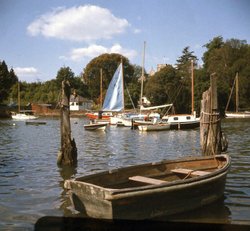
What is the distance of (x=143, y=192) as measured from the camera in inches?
356

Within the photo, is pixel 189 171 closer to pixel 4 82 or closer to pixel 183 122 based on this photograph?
pixel 183 122

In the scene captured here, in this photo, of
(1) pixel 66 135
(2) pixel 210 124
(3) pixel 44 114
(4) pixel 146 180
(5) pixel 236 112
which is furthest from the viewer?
(3) pixel 44 114

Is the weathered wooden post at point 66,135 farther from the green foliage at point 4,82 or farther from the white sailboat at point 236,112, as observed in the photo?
the green foliage at point 4,82

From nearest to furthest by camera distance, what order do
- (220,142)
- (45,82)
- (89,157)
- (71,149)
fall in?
(220,142) < (71,149) < (89,157) < (45,82)

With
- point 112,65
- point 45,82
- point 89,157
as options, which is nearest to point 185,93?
point 112,65

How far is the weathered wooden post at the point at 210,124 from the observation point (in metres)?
15.0

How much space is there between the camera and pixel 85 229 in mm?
9273

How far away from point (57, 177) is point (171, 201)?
7304 millimetres

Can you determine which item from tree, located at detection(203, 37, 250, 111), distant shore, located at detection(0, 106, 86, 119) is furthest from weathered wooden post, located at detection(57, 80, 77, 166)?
distant shore, located at detection(0, 106, 86, 119)

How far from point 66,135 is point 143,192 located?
369 inches

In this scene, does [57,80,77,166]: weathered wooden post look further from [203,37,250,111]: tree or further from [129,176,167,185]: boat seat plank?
[203,37,250,111]: tree

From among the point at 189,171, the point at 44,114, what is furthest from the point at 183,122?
the point at 44,114

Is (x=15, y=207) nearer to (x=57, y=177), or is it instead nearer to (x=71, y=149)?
(x=57, y=177)

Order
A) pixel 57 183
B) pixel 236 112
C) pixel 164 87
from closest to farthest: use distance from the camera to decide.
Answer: pixel 57 183
pixel 236 112
pixel 164 87
